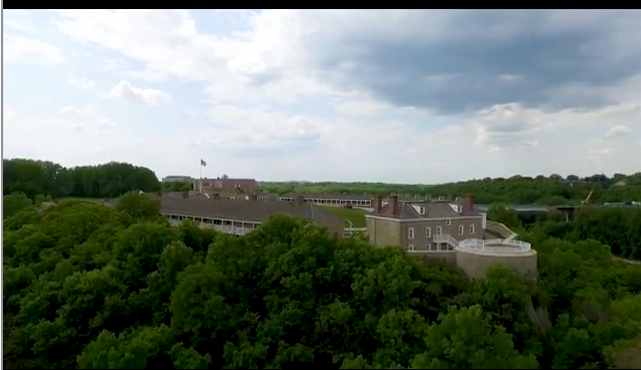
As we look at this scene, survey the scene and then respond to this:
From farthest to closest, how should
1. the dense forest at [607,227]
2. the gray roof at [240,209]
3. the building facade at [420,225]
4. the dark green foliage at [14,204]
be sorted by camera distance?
the dense forest at [607,227] < the dark green foliage at [14,204] < the gray roof at [240,209] < the building facade at [420,225]

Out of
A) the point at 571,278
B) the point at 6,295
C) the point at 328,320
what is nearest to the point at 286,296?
the point at 328,320

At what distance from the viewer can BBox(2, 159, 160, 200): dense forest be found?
14398mm

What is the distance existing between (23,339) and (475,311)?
13.1 ft

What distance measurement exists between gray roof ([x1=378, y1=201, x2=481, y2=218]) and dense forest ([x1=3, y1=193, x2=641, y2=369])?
142 centimetres

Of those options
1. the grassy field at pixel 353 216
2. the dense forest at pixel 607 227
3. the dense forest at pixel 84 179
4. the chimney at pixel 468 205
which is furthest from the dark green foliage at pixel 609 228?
the dense forest at pixel 84 179

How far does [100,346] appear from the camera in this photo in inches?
145

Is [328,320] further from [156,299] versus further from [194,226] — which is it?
[194,226]

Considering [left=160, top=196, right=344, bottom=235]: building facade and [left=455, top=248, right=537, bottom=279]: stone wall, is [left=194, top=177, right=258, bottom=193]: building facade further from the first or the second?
[left=455, top=248, right=537, bottom=279]: stone wall

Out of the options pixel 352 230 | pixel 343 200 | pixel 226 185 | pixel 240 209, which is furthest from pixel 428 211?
pixel 226 185

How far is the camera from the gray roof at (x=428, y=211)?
24.5ft

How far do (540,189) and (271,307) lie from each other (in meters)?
18.0

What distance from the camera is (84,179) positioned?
49.1 ft

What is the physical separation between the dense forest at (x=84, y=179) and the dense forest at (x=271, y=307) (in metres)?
8.86

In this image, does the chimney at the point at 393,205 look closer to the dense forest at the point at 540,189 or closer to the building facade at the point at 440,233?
the building facade at the point at 440,233
